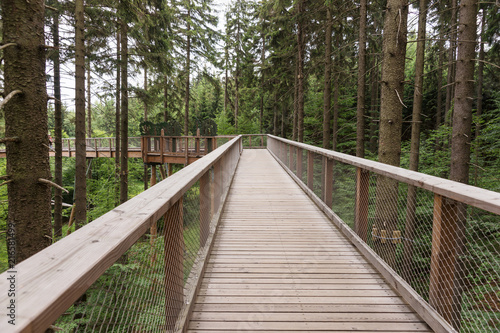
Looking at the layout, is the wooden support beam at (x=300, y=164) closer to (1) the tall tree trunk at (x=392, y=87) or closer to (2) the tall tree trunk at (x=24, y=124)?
(1) the tall tree trunk at (x=392, y=87)

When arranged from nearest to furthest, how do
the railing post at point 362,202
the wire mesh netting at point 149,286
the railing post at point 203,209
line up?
the wire mesh netting at point 149,286, the railing post at point 203,209, the railing post at point 362,202

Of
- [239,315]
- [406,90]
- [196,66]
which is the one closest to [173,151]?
[196,66]

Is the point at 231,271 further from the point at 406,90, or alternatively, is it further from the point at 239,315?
the point at 406,90

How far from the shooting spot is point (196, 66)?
21547 millimetres

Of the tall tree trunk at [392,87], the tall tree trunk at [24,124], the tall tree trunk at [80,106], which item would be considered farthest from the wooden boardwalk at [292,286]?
the tall tree trunk at [80,106]

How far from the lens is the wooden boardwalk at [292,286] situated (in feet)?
7.85

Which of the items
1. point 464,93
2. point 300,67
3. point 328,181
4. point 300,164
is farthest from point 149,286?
point 300,67

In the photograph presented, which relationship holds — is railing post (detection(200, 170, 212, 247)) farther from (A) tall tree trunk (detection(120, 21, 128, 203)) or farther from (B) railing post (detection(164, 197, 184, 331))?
(A) tall tree trunk (detection(120, 21, 128, 203))

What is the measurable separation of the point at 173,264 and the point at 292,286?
4.70ft

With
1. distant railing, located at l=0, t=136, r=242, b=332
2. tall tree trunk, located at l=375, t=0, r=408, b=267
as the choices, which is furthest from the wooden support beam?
distant railing, located at l=0, t=136, r=242, b=332

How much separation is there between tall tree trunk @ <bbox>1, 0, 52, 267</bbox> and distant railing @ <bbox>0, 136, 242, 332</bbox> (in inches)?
86.2

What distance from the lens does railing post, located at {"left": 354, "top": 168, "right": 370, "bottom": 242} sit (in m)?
3.83

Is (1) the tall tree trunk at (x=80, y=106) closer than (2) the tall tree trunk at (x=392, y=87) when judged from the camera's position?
No

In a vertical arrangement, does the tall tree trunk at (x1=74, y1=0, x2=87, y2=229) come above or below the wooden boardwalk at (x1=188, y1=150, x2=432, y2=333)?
above
